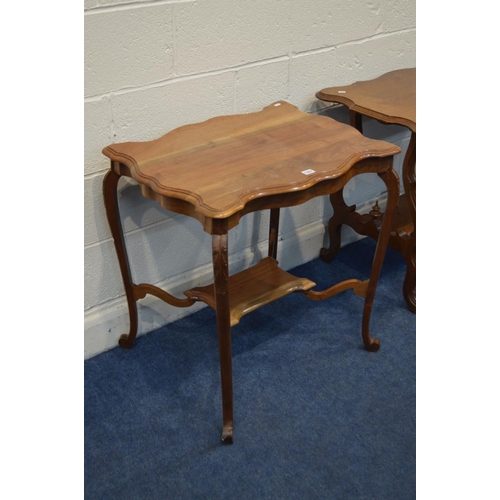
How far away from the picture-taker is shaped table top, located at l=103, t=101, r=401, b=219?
1.71m

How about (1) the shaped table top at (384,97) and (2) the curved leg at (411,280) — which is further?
(2) the curved leg at (411,280)

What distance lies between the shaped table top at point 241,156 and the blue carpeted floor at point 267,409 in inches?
27.1

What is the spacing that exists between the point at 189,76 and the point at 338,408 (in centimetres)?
109

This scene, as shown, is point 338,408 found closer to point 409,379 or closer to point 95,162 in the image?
point 409,379

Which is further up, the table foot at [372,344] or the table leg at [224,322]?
the table leg at [224,322]

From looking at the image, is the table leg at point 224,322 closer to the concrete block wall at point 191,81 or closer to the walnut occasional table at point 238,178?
the walnut occasional table at point 238,178

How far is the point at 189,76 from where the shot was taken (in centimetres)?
211

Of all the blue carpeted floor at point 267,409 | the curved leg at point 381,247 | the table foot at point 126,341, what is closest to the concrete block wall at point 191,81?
the table foot at point 126,341

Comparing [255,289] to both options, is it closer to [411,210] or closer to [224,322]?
[224,322]

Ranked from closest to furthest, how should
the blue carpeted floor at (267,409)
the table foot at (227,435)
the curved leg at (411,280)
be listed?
the blue carpeted floor at (267,409) < the table foot at (227,435) < the curved leg at (411,280)

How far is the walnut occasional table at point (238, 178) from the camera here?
1711 mm

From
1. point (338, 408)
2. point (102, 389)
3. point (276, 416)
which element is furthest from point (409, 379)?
point (102, 389)

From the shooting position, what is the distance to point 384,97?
7.82 feet

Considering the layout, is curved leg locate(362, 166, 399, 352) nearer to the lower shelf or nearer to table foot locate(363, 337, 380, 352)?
table foot locate(363, 337, 380, 352)
